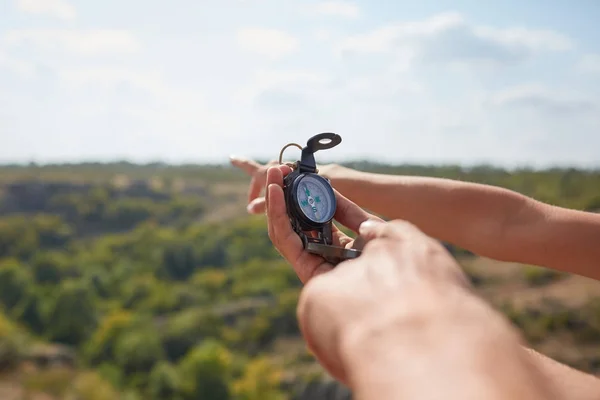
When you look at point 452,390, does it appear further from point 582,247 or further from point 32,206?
point 32,206

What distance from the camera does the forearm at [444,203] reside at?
2349mm

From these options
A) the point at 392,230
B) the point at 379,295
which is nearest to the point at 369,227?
the point at 392,230

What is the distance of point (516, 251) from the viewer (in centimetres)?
232

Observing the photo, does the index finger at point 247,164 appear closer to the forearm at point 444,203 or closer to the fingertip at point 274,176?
the forearm at point 444,203

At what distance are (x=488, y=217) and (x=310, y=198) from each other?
2.92ft

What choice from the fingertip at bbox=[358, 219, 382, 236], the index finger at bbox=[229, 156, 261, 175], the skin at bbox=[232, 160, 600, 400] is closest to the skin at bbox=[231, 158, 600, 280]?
the index finger at bbox=[229, 156, 261, 175]

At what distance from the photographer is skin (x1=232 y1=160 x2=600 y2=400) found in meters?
0.78

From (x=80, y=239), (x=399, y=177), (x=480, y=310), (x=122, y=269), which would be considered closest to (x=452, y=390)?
(x=480, y=310)

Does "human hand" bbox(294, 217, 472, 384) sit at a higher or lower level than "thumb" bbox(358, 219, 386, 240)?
lower

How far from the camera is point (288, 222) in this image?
1.74 metres

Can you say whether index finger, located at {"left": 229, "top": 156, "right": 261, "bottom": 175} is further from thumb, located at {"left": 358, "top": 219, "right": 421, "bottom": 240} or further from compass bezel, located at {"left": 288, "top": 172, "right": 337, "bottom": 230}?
A: thumb, located at {"left": 358, "top": 219, "right": 421, "bottom": 240}

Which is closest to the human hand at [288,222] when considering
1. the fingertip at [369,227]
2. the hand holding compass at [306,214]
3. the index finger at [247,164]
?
the hand holding compass at [306,214]

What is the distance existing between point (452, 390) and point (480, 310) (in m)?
0.18

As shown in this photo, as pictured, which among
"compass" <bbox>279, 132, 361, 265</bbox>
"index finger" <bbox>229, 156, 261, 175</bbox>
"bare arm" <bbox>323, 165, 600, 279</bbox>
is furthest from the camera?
"index finger" <bbox>229, 156, 261, 175</bbox>
